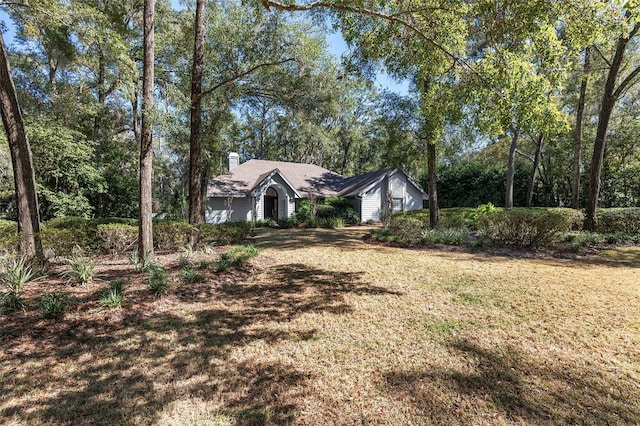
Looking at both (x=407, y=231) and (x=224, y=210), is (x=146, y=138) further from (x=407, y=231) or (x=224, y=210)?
(x=224, y=210)

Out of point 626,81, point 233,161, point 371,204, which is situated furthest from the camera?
point 233,161

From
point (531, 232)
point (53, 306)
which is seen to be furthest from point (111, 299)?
point (531, 232)

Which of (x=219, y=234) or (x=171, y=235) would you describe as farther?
(x=219, y=234)

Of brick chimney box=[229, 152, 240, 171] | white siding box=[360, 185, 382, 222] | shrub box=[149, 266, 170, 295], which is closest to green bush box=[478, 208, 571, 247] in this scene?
shrub box=[149, 266, 170, 295]

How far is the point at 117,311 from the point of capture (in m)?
4.49

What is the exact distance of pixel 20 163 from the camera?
6.51m

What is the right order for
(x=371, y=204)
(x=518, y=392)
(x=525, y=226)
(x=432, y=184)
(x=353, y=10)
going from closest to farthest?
(x=518, y=392), (x=353, y=10), (x=525, y=226), (x=432, y=184), (x=371, y=204)

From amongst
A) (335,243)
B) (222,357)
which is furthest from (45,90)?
(222,357)

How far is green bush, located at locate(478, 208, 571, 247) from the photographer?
9195 millimetres

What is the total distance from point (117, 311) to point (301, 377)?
3.21 metres

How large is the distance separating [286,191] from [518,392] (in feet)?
65.0

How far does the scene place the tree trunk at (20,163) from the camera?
634 centimetres

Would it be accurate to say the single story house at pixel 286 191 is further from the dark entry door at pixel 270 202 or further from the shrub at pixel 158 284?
the shrub at pixel 158 284

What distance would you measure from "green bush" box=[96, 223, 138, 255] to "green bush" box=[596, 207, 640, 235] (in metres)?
17.6
